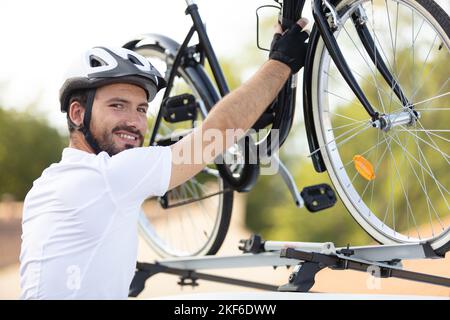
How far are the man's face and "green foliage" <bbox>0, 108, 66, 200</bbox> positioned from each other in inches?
492

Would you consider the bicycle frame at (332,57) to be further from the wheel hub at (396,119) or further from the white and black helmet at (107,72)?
the white and black helmet at (107,72)

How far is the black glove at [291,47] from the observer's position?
2662 millimetres

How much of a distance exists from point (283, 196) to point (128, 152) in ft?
41.9

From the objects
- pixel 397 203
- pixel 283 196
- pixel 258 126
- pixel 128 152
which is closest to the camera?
pixel 128 152

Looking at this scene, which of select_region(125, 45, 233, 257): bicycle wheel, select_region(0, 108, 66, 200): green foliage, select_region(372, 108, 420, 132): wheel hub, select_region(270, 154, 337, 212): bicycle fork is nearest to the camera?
select_region(372, 108, 420, 132): wheel hub

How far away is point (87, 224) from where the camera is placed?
217 centimetres

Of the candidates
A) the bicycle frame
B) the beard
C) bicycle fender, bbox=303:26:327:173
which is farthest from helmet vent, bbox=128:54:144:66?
bicycle fender, bbox=303:26:327:173

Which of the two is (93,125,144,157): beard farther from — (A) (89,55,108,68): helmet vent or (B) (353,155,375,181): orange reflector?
(B) (353,155,375,181): orange reflector

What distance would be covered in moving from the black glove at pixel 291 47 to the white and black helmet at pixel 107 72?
441 mm

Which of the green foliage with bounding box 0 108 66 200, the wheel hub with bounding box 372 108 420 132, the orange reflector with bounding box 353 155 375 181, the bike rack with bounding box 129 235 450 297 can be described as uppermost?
the green foliage with bounding box 0 108 66 200

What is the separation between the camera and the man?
2.18 m

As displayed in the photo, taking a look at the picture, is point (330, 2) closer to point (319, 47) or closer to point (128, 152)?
point (319, 47)

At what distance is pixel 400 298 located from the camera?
85.0 inches
